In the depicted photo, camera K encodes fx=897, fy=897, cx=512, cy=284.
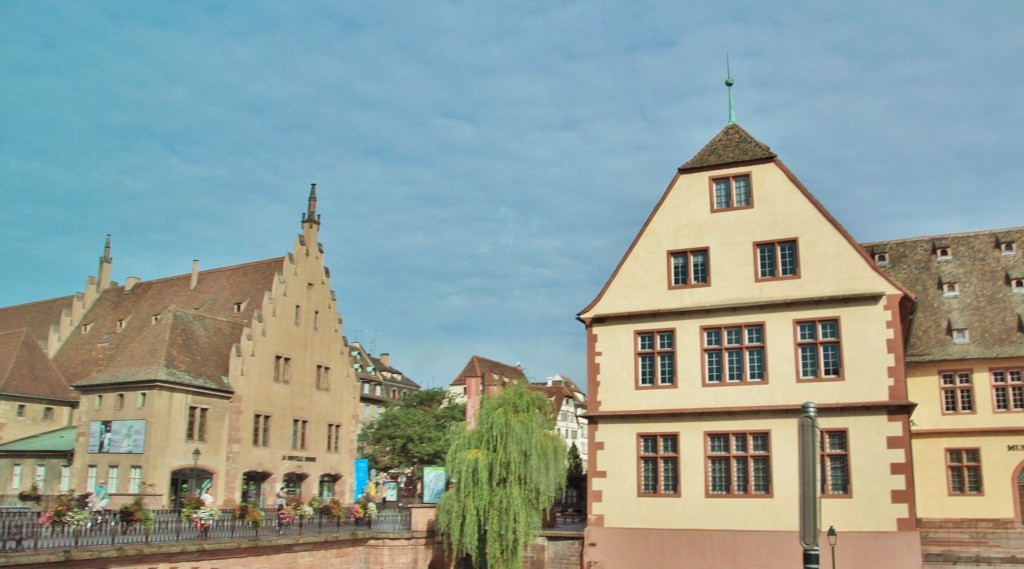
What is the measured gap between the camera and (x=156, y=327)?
4194 cm

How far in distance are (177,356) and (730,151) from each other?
Result: 26.6 meters

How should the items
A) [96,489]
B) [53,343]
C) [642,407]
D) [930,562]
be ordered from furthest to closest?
[53,343] → [96,489] → [642,407] → [930,562]

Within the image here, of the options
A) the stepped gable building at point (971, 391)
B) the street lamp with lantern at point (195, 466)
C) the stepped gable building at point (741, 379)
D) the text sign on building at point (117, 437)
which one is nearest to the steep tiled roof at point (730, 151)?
the stepped gable building at point (741, 379)

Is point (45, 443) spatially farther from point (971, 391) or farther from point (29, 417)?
point (971, 391)

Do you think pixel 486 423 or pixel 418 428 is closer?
pixel 486 423

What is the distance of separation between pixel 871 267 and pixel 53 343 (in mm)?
46265

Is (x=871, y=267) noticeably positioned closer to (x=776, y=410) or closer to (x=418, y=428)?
(x=776, y=410)

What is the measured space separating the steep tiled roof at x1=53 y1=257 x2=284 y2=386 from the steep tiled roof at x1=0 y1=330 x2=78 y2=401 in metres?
1.02

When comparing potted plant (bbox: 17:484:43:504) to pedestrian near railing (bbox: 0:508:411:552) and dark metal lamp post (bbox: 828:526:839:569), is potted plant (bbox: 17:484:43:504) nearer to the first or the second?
pedestrian near railing (bbox: 0:508:411:552)

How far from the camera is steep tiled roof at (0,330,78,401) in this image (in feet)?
151

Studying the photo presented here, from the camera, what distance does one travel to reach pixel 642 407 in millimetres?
26891

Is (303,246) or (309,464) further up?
(303,246)

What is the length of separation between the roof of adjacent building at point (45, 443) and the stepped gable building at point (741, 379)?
30.0 metres

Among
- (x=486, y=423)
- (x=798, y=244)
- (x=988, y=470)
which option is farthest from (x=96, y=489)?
(x=988, y=470)
